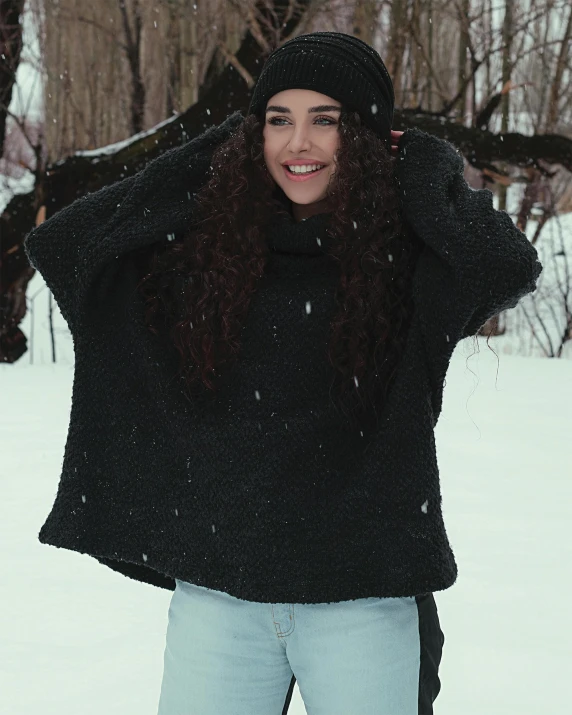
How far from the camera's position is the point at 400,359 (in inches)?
65.1

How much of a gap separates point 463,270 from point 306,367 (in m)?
0.34

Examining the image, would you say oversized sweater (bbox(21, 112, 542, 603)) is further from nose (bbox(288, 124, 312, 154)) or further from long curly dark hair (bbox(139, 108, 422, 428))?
nose (bbox(288, 124, 312, 154))

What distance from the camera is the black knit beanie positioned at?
1693 mm

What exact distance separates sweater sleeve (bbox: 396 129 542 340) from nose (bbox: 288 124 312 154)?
0.20 meters

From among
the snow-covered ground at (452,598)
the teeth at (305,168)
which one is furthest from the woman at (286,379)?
the snow-covered ground at (452,598)

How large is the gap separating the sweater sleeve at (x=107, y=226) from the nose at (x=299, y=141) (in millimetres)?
255

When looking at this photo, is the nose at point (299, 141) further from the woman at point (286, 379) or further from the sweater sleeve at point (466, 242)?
the sweater sleeve at point (466, 242)

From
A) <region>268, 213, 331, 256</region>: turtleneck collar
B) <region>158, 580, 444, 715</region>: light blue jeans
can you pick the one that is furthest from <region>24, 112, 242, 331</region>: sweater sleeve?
<region>158, 580, 444, 715</region>: light blue jeans

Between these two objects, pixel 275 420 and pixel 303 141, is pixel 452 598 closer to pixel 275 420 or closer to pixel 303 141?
pixel 275 420

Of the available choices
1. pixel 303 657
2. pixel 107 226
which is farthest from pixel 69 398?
pixel 303 657

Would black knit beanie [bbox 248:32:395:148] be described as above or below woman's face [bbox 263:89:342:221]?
above

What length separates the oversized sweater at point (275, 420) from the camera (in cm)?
159

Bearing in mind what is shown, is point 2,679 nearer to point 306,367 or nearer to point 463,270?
point 306,367

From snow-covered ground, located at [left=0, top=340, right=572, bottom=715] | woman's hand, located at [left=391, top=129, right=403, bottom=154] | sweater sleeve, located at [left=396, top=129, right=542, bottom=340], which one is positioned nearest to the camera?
sweater sleeve, located at [left=396, top=129, right=542, bottom=340]
